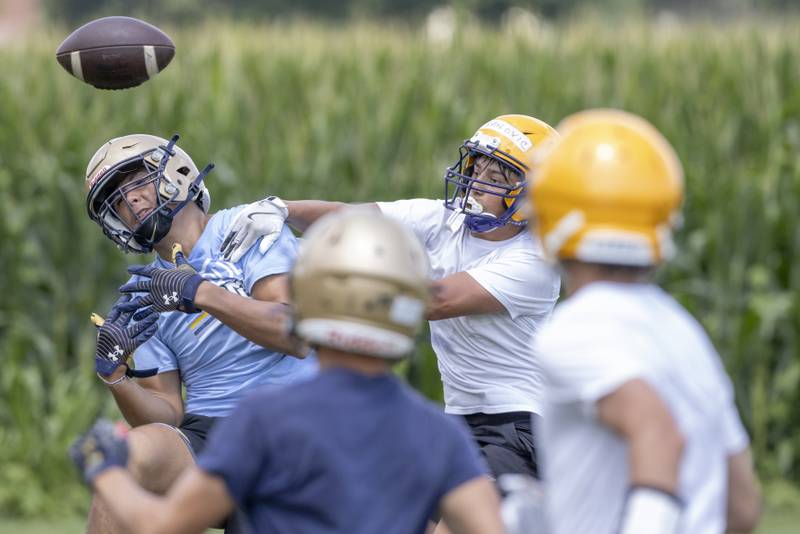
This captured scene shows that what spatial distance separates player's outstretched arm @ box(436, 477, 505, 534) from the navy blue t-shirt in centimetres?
8

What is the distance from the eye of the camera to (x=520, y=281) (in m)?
5.19

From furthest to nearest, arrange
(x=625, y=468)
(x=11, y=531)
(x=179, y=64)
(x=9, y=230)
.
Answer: (x=179, y=64), (x=9, y=230), (x=11, y=531), (x=625, y=468)

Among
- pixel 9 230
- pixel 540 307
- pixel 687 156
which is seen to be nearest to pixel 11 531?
pixel 9 230

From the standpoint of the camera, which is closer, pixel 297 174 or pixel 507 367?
pixel 507 367

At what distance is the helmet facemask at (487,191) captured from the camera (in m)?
5.23

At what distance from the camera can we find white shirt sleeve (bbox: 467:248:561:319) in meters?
5.16

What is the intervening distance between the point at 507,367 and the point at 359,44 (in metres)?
6.01

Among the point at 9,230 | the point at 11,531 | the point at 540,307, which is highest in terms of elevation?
the point at 540,307

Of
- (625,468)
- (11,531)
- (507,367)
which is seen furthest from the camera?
(11,531)

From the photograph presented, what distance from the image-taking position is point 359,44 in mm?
10828

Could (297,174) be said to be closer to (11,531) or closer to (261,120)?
(261,120)

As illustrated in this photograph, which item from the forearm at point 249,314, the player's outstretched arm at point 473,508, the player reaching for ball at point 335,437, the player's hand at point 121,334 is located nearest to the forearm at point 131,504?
the player reaching for ball at point 335,437

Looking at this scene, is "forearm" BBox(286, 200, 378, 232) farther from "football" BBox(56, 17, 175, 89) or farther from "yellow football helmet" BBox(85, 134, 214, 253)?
"football" BBox(56, 17, 175, 89)

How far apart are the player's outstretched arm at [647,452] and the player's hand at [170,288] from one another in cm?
216
